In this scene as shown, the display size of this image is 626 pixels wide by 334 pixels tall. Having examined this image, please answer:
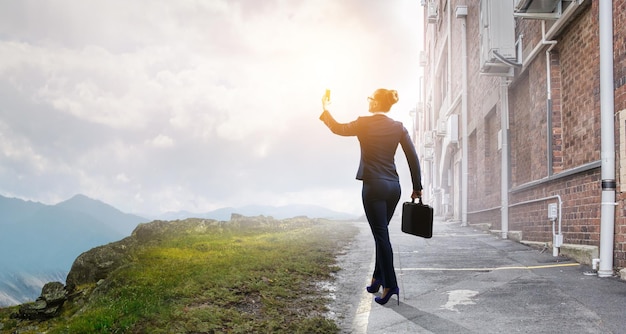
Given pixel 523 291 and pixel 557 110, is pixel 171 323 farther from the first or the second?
pixel 557 110

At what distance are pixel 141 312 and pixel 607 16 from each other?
23.4ft

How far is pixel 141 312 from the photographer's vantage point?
5230 millimetres

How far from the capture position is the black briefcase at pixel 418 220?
5.26 m

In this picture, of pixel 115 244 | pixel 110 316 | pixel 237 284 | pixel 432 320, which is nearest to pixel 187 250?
pixel 115 244

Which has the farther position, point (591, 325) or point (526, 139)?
point (526, 139)

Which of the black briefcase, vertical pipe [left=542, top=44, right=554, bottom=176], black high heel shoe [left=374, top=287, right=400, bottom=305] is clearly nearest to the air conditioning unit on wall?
vertical pipe [left=542, top=44, right=554, bottom=176]

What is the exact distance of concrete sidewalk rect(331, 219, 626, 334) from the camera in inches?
189

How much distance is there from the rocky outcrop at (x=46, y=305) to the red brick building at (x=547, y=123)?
26.3 feet

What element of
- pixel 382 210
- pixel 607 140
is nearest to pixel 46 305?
pixel 382 210

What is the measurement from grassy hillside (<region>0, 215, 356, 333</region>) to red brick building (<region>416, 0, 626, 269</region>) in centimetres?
408

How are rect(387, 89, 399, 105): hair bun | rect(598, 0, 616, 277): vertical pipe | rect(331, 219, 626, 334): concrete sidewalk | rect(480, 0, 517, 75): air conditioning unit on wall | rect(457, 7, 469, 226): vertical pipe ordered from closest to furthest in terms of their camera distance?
rect(331, 219, 626, 334): concrete sidewalk
rect(387, 89, 399, 105): hair bun
rect(598, 0, 616, 277): vertical pipe
rect(480, 0, 517, 75): air conditioning unit on wall
rect(457, 7, 469, 226): vertical pipe

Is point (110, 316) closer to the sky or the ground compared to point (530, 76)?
closer to the ground

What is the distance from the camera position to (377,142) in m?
5.22

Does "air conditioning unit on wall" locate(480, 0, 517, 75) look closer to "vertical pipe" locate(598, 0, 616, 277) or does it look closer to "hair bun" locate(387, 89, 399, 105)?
"vertical pipe" locate(598, 0, 616, 277)
